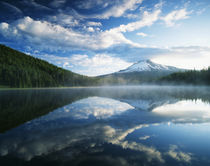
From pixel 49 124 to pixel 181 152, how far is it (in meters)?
7.25

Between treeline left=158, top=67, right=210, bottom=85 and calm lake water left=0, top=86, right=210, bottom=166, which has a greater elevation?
treeline left=158, top=67, right=210, bottom=85

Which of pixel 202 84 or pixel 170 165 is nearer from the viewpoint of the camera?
pixel 170 165

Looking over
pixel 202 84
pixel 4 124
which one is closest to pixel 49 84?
pixel 4 124

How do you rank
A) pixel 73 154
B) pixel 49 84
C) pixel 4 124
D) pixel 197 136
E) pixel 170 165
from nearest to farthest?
pixel 170 165, pixel 73 154, pixel 197 136, pixel 4 124, pixel 49 84

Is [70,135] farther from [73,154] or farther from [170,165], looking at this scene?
[170,165]

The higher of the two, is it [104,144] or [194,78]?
[194,78]

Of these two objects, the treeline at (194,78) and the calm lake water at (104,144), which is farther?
the treeline at (194,78)

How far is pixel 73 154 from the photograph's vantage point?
15.5 feet

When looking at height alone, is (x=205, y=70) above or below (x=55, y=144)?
above

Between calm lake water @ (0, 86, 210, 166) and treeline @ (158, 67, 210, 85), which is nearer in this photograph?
calm lake water @ (0, 86, 210, 166)

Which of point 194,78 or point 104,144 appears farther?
point 194,78

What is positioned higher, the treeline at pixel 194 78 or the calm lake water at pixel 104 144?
the treeline at pixel 194 78

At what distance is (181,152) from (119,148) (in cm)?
230

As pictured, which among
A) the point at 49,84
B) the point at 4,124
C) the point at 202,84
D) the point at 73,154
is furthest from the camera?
the point at 49,84
